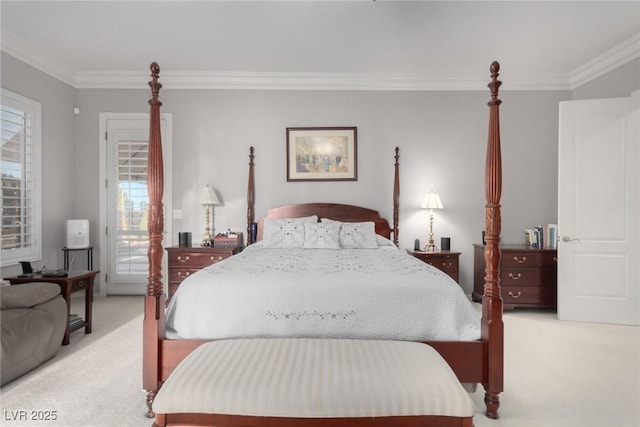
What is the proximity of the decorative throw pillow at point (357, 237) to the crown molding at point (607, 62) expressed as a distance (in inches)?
132

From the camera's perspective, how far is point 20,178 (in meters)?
3.96

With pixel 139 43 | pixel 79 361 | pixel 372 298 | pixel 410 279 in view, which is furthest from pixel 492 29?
pixel 79 361

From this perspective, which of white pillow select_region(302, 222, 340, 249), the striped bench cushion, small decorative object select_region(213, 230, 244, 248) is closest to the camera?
the striped bench cushion

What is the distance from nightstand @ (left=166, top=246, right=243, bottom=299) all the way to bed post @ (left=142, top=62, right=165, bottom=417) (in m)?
2.18

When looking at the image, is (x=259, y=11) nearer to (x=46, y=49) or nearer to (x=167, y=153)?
(x=167, y=153)

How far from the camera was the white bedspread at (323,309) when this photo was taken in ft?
6.85

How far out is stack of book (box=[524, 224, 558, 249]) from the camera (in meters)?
4.27

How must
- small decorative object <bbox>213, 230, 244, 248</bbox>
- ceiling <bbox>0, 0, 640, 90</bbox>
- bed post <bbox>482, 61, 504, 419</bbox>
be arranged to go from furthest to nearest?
small decorative object <bbox>213, 230, 244, 248</bbox> → ceiling <bbox>0, 0, 640, 90</bbox> → bed post <bbox>482, 61, 504, 419</bbox>

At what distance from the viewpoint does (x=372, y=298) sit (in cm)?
212

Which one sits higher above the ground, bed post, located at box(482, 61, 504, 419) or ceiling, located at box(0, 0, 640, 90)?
ceiling, located at box(0, 0, 640, 90)

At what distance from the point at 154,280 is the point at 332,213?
2.86 m

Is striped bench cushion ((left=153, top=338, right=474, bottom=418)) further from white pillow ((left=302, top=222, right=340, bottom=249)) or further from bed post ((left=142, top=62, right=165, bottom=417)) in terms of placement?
white pillow ((left=302, top=222, right=340, bottom=249))

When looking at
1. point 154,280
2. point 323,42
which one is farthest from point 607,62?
point 154,280

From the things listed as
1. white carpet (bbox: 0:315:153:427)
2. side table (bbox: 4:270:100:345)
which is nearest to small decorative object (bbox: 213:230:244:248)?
side table (bbox: 4:270:100:345)
